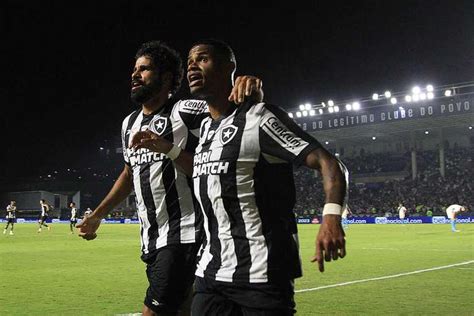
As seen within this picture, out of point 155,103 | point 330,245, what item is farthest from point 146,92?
point 330,245

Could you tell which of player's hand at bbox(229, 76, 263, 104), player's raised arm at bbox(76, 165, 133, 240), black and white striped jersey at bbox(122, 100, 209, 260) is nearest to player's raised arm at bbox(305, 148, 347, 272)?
player's hand at bbox(229, 76, 263, 104)

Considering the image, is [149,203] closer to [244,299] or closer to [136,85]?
[136,85]

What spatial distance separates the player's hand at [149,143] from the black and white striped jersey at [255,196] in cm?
71

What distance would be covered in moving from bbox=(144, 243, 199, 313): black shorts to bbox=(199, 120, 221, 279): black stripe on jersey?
3.38 ft

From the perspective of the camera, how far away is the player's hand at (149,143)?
4.29m

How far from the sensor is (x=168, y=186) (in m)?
4.90

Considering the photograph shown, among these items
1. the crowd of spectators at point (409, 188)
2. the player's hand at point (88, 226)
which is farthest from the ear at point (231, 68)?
the crowd of spectators at point (409, 188)

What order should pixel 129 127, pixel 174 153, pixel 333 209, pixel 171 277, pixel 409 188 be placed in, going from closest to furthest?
pixel 333 209 < pixel 174 153 < pixel 171 277 < pixel 129 127 < pixel 409 188

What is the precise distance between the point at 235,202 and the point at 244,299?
1.81 ft

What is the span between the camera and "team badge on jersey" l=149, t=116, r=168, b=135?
5.03m

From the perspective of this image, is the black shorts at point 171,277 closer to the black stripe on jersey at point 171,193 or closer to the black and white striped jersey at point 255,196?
the black stripe on jersey at point 171,193

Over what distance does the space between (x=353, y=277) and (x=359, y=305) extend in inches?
131

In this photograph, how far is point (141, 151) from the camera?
16.5 ft

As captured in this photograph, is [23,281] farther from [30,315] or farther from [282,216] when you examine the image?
[282,216]
